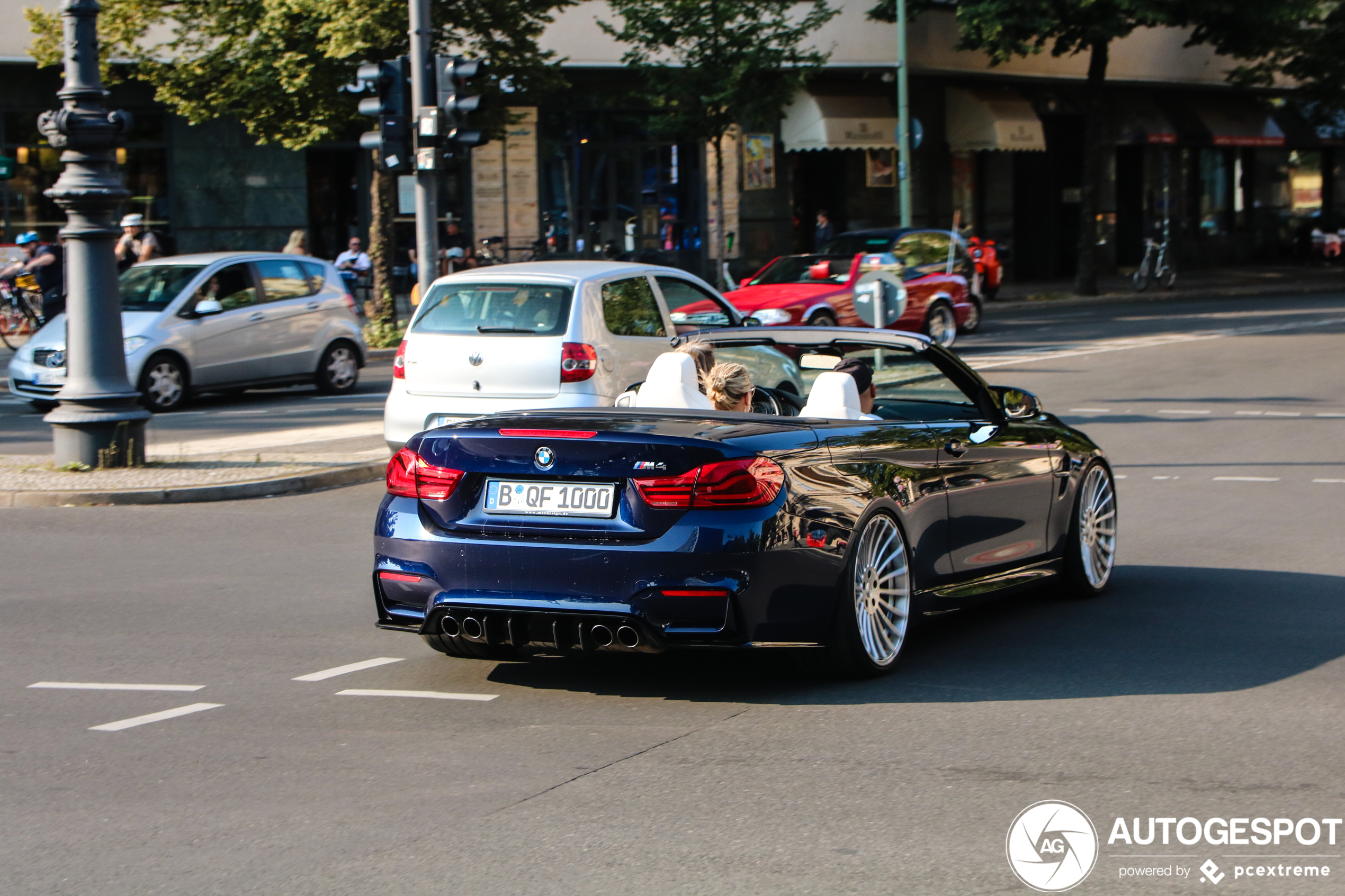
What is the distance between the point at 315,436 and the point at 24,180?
18.5m

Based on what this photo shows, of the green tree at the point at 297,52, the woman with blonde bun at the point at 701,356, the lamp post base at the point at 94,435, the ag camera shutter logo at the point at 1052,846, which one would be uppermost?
the green tree at the point at 297,52

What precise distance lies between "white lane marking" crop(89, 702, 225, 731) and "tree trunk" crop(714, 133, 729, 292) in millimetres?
28254

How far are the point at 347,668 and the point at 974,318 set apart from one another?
21.6 metres

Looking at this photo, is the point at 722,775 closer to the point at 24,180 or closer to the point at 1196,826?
the point at 1196,826

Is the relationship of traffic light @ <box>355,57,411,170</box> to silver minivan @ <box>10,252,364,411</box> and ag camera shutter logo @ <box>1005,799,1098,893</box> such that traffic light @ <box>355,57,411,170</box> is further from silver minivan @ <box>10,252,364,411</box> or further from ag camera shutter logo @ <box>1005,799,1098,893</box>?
ag camera shutter logo @ <box>1005,799,1098,893</box>

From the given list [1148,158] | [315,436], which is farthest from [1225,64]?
[315,436]

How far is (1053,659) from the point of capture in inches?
268

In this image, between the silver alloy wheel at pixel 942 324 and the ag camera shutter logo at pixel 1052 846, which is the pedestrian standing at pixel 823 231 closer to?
the silver alloy wheel at pixel 942 324

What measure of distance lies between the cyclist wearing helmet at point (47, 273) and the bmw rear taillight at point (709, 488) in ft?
60.7

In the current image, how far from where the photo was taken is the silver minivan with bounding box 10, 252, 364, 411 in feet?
57.3

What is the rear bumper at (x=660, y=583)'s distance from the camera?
581 cm

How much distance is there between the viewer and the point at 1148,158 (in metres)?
47.9

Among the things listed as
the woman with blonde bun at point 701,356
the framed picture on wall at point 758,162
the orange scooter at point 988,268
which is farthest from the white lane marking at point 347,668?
the framed picture on wall at point 758,162

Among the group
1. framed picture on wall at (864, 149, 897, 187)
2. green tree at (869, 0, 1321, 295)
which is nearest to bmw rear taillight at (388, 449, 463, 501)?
green tree at (869, 0, 1321, 295)
